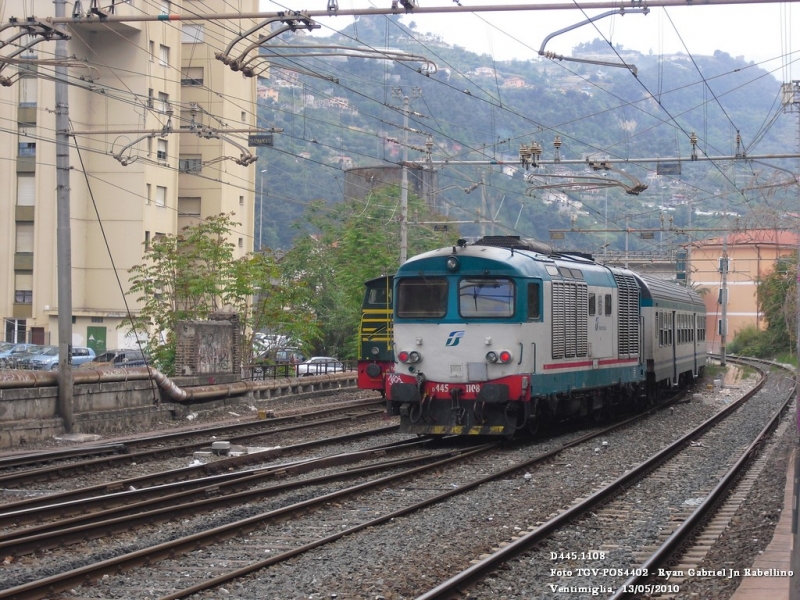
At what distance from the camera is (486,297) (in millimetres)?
15945

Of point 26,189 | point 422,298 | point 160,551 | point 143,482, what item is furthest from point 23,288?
point 160,551

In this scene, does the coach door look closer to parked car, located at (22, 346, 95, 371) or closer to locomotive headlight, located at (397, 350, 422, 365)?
locomotive headlight, located at (397, 350, 422, 365)

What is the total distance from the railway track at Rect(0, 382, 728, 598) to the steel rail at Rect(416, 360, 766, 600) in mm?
1439

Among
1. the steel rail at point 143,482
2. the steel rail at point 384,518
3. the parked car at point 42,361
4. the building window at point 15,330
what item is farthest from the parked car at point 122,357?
the steel rail at point 384,518

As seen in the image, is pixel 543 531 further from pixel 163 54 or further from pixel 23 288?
pixel 163 54

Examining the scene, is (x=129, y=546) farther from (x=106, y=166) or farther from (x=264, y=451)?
(x=106, y=166)

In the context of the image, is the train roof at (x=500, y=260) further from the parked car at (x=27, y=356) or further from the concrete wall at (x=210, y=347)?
the parked car at (x=27, y=356)

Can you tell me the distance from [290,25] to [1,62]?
17.7ft

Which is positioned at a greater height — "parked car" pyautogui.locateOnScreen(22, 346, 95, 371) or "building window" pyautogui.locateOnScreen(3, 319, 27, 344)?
"building window" pyautogui.locateOnScreen(3, 319, 27, 344)

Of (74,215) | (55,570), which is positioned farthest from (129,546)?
(74,215)

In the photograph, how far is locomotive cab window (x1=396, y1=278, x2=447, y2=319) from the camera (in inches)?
638

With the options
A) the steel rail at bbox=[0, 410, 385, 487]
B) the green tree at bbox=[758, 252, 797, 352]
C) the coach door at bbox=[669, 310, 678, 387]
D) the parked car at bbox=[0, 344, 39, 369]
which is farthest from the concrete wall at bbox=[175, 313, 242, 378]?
the green tree at bbox=[758, 252, 797, 352]

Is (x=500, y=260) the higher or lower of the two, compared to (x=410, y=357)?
higher

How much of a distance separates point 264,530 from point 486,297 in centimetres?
700
